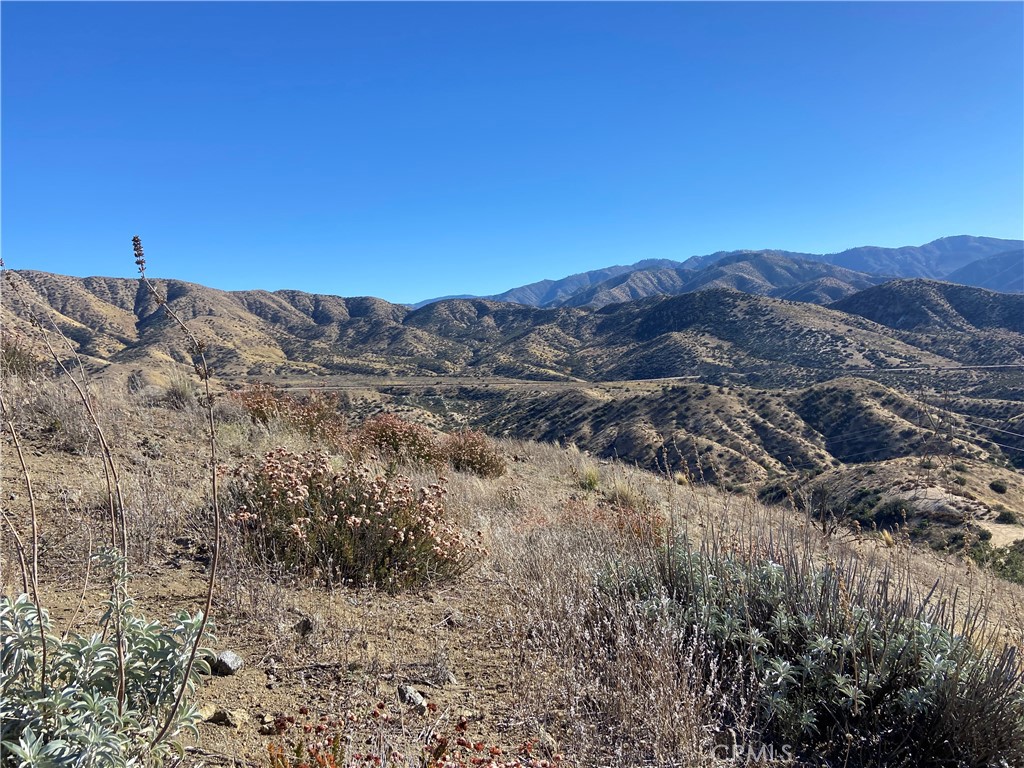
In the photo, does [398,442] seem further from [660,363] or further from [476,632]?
[660,363]

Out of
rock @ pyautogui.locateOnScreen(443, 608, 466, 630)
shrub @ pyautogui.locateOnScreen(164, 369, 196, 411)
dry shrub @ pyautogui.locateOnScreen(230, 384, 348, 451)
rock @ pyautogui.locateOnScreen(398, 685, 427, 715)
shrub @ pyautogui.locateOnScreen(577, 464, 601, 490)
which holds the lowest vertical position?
shrub @ pyautogui.locateOnScreen(577, 464, 601, 490)

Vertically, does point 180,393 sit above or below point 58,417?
above

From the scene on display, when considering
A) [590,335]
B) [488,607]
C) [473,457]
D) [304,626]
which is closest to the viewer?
[304,626]

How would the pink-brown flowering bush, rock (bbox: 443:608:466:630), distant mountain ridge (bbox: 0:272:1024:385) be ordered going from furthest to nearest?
distant mountain ridge (bbox: 0:272:1024:385), the pink-brown flowering bush, rock (bbox: 443:608:466:630)

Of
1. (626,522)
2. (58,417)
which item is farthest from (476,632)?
(58,417)

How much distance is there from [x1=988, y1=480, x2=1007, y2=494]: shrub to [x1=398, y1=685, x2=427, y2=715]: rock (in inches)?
1015

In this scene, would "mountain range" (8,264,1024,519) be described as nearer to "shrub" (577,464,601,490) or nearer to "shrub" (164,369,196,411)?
"shrub" (164,369,196,411)

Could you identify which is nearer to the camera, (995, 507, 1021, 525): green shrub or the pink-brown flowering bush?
the pink-brown flowering bush

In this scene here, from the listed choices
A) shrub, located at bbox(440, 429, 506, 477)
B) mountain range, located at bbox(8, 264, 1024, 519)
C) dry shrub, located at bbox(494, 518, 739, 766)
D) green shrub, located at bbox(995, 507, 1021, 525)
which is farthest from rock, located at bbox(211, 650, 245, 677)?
green shrub, located at bbox(995, 507, 1021, 525)

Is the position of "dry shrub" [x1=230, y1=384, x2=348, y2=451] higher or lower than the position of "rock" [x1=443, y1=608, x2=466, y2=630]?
higher

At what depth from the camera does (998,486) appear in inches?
829

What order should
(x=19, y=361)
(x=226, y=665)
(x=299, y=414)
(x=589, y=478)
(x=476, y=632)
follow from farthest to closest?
(x=589, y=478), (x=299, y=414), (x=19, y=361), (x=476, y=632), (x=226, y=665)

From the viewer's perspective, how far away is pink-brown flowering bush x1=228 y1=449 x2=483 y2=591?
3.90m

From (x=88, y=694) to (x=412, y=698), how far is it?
128 cm
